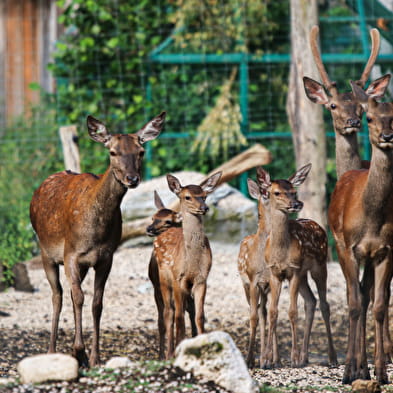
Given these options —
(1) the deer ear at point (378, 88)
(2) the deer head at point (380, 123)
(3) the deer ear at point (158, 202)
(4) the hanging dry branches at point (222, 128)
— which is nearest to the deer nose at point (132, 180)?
(2) the deer head at point (380, 123)

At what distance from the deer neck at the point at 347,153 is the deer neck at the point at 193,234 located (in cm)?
157

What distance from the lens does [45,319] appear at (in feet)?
30.1

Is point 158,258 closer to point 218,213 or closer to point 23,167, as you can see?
point 218,213

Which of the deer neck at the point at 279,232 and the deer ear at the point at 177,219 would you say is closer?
the deer neck at the point at 279,232

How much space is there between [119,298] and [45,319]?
1.26 m

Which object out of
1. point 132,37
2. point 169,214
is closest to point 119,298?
point 169,214

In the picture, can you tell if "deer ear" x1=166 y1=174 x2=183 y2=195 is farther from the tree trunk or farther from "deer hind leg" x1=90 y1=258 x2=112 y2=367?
the tree trunk

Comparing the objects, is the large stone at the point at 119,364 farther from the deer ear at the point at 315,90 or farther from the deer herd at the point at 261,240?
the deer ear at the point at 315,90

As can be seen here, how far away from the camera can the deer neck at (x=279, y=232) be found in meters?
7.34

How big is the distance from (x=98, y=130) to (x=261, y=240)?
5.79 ft

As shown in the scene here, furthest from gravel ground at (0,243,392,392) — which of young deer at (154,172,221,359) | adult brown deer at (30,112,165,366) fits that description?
adult brown deer at (30,112,165,366)

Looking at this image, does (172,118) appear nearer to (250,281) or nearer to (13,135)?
(13,135)

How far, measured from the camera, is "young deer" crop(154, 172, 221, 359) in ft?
22.8

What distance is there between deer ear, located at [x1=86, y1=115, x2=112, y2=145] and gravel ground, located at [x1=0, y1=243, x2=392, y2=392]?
1.94 metres
